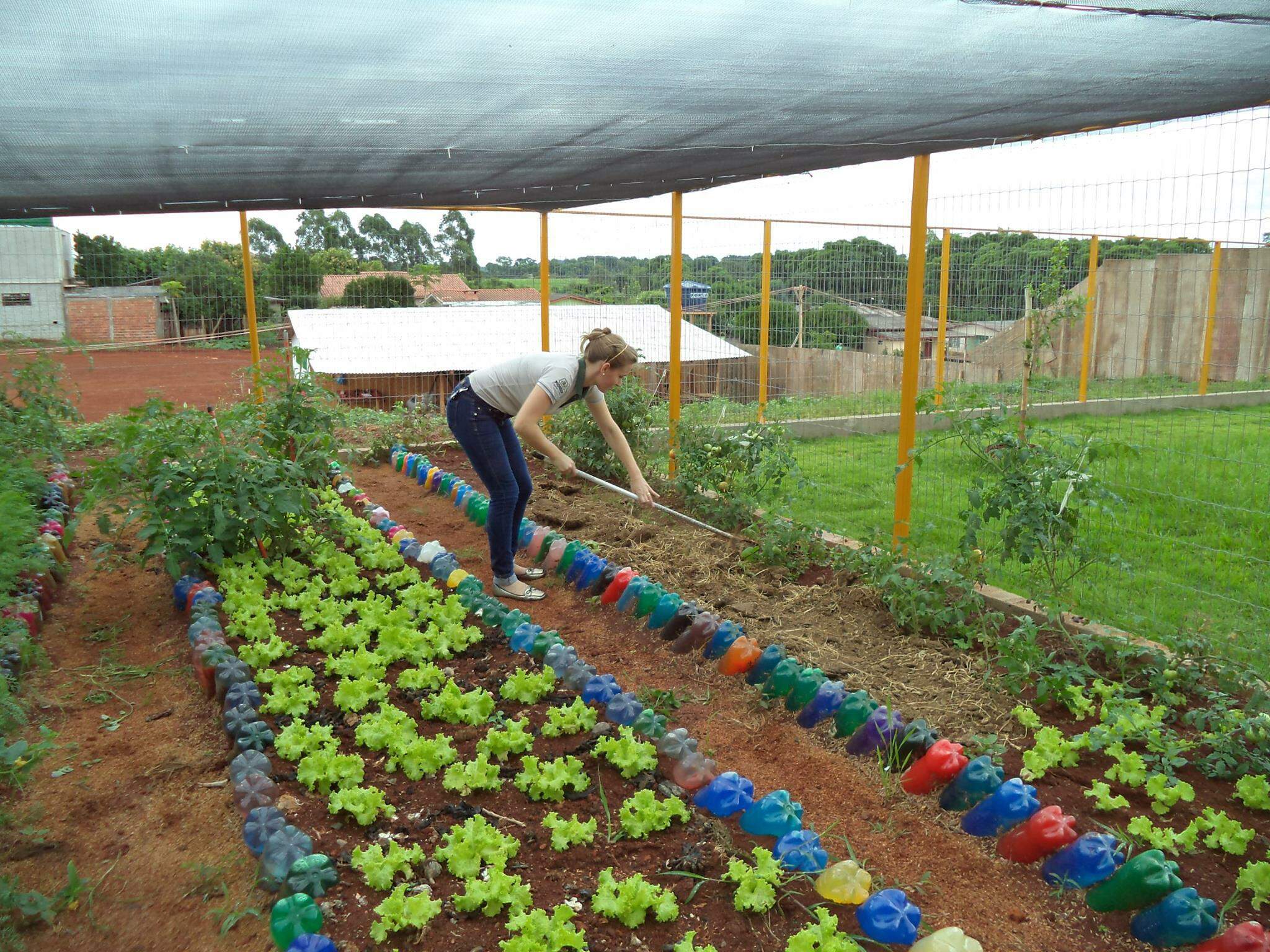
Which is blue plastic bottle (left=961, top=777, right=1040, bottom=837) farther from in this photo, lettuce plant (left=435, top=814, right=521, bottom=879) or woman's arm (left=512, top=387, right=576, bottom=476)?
woman's arm (left=512, top=387, right=576, bottom=476)

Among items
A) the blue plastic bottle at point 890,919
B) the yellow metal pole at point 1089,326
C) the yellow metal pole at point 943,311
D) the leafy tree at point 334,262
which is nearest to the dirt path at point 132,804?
the blue plastic bottle at point 890,919

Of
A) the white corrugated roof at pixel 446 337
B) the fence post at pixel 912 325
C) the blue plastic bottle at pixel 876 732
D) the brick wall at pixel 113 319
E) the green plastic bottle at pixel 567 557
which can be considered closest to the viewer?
the blue plastic bottle at pixel 876 732

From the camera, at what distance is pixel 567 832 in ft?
8.57

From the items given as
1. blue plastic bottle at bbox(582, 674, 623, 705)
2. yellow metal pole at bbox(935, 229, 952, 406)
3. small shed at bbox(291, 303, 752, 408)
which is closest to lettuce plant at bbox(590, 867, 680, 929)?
blue plastic bottle at bbox(582, 674, 623, 705)

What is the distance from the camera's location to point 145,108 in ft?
11.2

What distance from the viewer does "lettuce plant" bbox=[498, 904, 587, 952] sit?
212cm

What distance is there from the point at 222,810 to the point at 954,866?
229cm

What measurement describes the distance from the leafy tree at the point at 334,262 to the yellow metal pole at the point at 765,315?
14.8ft

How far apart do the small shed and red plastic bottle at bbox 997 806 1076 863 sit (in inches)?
234

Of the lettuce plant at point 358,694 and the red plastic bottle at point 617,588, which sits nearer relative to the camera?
the lettuce plant at point 358,694

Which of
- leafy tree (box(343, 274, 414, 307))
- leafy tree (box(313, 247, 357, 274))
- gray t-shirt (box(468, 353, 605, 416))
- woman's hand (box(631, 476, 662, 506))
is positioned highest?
leafy tree (box(313, 247, 357, 274))

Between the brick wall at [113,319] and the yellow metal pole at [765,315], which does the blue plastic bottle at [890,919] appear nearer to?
the yellow metal pole at [765,315]

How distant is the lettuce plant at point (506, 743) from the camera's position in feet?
10.1

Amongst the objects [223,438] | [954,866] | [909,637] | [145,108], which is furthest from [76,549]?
[954,866]
